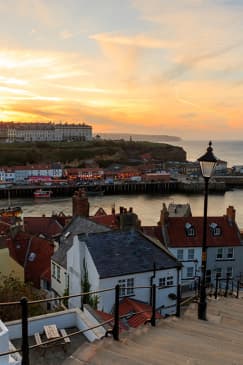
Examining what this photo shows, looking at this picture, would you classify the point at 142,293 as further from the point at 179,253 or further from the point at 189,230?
the point at 189,230


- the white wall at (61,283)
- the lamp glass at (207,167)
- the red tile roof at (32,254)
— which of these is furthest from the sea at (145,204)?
the lamp glass at (207,167)

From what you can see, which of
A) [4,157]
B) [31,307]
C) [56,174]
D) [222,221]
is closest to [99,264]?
[31,307]

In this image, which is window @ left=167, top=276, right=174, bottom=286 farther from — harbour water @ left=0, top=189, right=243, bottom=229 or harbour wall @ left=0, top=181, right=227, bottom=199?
harbour wall @ left=0, top=181, right=227, bottom=199

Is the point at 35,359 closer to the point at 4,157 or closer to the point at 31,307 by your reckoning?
the point at 31,307

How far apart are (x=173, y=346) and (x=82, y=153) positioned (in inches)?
5966

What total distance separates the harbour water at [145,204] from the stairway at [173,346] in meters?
45.7

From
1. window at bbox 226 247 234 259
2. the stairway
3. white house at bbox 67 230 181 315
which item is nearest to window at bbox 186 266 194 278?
window at bbox 226 247 234 259

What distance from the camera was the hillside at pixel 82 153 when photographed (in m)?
144

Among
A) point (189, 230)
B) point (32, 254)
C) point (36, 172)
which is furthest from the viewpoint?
point (36, 172)

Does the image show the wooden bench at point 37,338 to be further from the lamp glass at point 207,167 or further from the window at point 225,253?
the window at point 225,253

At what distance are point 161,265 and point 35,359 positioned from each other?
12.2 meters

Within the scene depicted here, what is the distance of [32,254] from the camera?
76.6ft

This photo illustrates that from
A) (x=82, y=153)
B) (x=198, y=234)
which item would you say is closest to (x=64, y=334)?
(x=198, y=234)

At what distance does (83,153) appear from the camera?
155250mm
